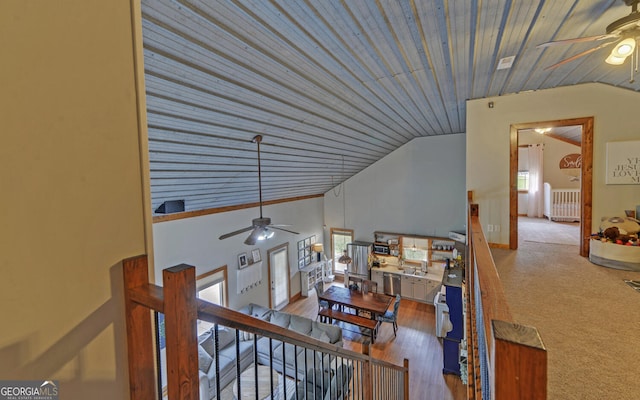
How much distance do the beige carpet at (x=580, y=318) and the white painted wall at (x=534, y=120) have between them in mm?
841

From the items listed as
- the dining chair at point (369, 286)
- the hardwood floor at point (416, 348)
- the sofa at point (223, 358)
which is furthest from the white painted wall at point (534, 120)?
the sofa at point (223, 358)

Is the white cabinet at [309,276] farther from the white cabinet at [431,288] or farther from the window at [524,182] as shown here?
the window at [524,182]

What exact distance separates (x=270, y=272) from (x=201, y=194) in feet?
11.1

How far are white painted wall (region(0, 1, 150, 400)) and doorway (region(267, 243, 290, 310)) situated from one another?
21.5 feet

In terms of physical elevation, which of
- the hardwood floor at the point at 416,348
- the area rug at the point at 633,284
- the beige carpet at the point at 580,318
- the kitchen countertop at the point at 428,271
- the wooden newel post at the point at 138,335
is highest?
the wooden newel post at the point at 138,335

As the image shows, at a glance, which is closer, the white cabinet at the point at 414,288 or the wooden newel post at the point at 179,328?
the wooden newel post at the point at 179,328

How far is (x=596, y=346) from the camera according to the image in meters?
1.95

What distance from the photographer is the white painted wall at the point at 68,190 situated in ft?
2.37

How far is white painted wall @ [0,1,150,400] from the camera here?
0.72 meters

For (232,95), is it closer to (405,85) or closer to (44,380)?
(405,85)

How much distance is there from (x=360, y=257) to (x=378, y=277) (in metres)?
0.80

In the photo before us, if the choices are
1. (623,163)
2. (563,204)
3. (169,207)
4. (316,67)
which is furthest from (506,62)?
(169,207)

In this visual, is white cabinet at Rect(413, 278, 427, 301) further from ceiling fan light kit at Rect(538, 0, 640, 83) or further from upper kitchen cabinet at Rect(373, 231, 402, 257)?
ceiling fan light kit at Rect(538, 0, 640, 83)

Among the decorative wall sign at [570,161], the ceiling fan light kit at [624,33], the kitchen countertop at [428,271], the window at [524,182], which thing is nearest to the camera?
the ceiling fan light kit at [624,33]
